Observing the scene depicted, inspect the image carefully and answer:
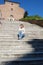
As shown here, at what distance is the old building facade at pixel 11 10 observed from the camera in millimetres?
56053

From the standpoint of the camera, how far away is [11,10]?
5828cm

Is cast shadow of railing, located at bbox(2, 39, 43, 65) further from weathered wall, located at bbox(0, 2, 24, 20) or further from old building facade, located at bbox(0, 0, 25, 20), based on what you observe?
weathered wall, located at bbox(0, 2, 24, 20)

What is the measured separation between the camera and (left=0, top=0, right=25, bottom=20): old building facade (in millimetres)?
56053

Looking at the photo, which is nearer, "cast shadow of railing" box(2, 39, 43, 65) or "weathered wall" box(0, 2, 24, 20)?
"cast shadow of railing" box(2, 39, 43, 65)

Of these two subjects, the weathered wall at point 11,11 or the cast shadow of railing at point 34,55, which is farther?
the weathered wall at point 11,11

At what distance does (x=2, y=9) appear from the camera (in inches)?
2205

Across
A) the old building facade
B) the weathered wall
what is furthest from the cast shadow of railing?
the weathered wall

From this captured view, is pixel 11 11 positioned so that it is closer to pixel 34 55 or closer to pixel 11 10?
pixel 11 10

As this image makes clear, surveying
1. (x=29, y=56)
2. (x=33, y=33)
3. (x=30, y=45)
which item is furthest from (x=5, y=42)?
(x=33, y=33)

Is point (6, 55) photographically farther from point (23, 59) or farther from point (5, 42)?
point (5, 42)

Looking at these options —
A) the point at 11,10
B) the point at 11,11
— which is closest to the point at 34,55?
the point at 11,11

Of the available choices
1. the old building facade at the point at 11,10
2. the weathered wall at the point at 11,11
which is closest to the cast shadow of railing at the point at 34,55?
the old building facade at the point at 11,10

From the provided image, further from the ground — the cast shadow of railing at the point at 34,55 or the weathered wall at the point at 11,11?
the cast shadow of railing at the point at 34,55

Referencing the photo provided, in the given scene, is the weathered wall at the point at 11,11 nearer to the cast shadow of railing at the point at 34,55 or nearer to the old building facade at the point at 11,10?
the old building facade at the point at 11,10
